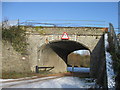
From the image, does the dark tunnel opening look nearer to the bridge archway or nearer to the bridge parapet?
the bridge archway

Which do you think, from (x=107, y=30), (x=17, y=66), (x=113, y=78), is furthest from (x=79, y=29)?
(x=113, y=78)

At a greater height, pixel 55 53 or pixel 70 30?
pixel 70 30

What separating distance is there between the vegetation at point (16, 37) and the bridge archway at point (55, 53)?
1.49 meters

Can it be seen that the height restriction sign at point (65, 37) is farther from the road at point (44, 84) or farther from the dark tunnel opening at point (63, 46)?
the road at point (44, 84)

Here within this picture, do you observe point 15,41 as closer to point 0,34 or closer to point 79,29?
point 0,34

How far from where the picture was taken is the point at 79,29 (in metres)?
13.6

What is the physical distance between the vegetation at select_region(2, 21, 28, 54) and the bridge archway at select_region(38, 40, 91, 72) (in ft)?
4.89

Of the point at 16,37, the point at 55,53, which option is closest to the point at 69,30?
the point at 55,53

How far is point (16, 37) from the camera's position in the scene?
537 inches

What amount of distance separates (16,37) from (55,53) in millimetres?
4753

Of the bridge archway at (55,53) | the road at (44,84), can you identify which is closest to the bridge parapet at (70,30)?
the bridge archway at (55,53)

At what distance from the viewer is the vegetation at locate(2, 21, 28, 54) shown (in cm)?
1337

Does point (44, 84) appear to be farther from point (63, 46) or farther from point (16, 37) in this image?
point (63, 46)

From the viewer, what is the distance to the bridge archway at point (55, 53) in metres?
14.3
